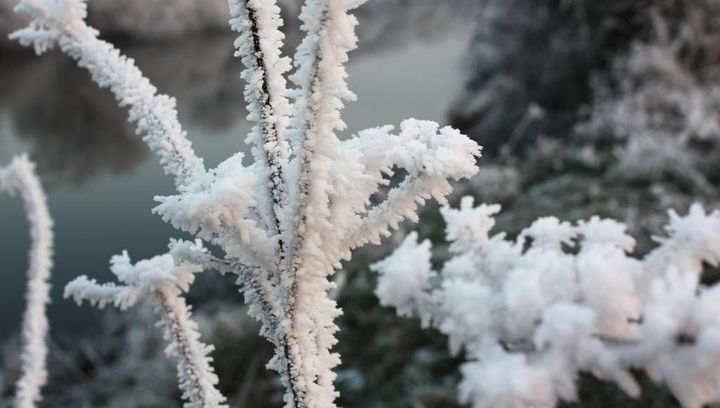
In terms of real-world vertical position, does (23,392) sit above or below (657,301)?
above

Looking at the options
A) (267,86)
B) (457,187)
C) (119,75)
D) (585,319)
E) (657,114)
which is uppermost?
(657,114)

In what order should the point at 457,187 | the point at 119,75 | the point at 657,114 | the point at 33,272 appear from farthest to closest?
1. the point at 457,187
2. the point at 657,114
3. the point at 33,272
4. the point at 119,75

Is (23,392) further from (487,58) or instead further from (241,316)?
(487,58)

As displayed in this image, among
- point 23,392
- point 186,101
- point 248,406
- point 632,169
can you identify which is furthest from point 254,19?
point 186,101

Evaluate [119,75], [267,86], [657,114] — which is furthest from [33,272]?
[657,114]

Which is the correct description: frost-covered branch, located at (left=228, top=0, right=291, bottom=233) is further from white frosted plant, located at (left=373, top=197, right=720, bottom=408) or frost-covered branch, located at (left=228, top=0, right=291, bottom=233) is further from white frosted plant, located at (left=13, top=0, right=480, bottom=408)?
white frosted plant, located at (left=373, top=197, right=720, bottom=408)

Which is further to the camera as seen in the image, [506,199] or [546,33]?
[546,33]

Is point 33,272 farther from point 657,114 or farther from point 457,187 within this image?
point 657,114
